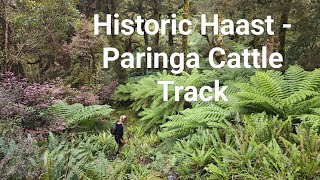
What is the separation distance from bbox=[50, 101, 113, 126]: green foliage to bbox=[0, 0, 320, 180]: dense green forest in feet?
0.11

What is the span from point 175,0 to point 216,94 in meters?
10.1

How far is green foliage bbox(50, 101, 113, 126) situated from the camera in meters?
10.2

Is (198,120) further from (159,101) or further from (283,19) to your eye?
(283,19)

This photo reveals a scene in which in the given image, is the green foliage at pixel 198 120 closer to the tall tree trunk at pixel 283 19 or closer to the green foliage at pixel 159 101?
the green foliage at pixel 159 101

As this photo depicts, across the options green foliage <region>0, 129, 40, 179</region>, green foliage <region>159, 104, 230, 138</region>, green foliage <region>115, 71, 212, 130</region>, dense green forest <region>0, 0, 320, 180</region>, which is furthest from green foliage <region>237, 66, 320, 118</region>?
green foliage <region>0, 129, 40, 179</region>

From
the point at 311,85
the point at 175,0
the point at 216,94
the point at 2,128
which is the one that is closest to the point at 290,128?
the point at 311,85

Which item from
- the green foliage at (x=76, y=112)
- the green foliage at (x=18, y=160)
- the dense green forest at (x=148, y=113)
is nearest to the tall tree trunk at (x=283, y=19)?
the dense green forest at (x=148, y=113)

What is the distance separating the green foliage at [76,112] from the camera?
1016 centimetres

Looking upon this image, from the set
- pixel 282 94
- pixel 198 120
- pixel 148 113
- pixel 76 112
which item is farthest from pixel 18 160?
pixel 148 113

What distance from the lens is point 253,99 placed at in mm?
7816

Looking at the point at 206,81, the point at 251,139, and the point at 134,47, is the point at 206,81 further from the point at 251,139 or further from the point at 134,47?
the point at 134,47

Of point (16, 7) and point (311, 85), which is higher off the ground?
point (16, 7)

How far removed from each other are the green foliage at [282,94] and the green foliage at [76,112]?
4.24 metres

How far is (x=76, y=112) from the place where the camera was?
10.6 metres
